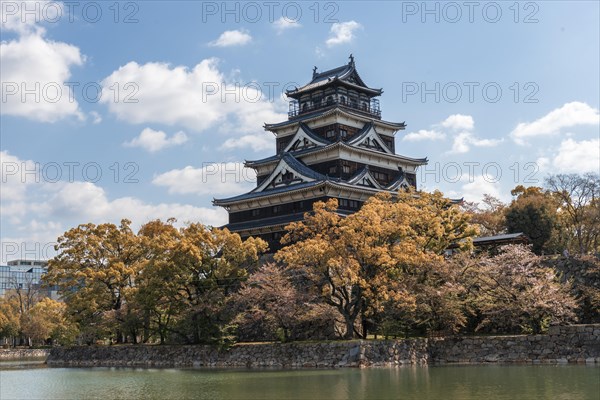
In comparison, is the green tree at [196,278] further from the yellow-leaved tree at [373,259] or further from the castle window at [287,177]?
the castle window at [287,177]

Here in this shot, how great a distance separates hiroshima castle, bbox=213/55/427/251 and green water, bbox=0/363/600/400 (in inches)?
700

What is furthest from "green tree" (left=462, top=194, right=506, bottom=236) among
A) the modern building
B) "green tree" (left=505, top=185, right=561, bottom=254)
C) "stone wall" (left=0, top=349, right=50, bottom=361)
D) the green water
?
the modern building

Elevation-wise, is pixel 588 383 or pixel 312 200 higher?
pixel 312 200

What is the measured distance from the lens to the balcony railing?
53.9 metres

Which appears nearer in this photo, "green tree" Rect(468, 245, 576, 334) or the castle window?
"green tree" Rect(468, 245, 576, 334)

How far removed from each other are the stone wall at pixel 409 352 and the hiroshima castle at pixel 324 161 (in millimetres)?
11357

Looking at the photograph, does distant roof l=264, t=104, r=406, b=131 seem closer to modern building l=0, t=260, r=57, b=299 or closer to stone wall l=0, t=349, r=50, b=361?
stone wall l=0, t=349, r=50, b=361

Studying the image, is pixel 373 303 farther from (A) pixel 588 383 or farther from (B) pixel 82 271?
(B) pixel 82 271

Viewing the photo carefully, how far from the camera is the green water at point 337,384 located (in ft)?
65.1

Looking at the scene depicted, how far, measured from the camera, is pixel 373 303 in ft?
108

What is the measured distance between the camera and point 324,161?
50.3 metres

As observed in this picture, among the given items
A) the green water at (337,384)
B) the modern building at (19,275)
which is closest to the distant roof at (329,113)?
the green water at (337,384)

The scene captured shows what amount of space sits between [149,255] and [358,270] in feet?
60.2

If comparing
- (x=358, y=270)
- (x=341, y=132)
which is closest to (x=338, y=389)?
(x=358, y=270)
